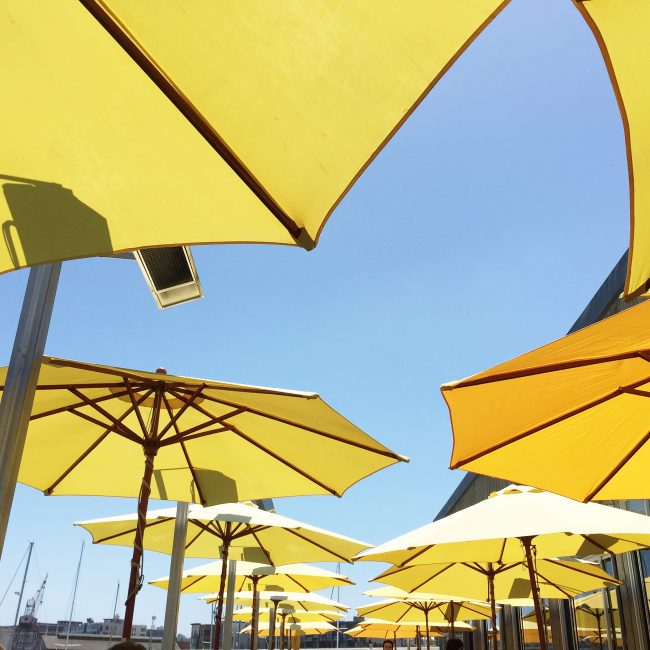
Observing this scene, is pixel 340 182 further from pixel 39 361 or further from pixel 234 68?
pixel 39 361

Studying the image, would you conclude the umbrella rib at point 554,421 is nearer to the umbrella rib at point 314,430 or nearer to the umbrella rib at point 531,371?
the umbrella rib at point 531,371

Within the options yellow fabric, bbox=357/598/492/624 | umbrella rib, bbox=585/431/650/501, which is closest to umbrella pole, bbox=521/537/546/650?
umbrella rib, bbox=585/431/650/501

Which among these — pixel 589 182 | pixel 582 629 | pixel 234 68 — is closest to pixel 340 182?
pixel 234 68

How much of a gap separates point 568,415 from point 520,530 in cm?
127

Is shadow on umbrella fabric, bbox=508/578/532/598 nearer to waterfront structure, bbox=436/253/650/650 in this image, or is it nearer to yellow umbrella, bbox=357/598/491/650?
waterfront structure, bbox=436/253/650/650

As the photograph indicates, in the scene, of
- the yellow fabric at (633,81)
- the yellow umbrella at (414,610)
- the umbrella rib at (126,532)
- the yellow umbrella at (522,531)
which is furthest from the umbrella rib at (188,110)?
the yellow umbrella at (414,610)

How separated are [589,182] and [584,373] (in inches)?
236

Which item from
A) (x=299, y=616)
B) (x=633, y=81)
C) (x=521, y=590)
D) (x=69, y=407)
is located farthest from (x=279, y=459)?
(x=299, y=616)

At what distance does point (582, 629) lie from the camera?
→ 1240cm

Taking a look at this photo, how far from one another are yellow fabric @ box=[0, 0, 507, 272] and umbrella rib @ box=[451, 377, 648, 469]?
223cm

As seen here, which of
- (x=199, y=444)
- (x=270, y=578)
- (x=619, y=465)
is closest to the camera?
(x=619, y=465)

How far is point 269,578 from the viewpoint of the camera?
1198cm

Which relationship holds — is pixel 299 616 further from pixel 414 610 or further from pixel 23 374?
pixel 23 374

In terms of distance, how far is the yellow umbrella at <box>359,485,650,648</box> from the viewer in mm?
4930
